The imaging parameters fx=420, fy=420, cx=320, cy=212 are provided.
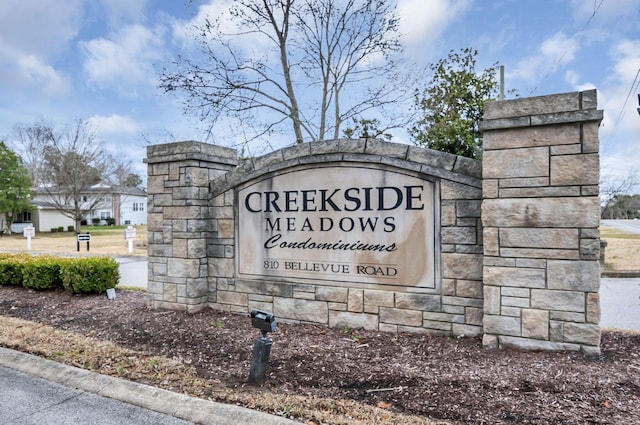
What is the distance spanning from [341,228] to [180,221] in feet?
7.72

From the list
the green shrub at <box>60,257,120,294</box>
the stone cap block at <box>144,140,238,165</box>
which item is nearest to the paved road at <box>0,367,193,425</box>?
the stone cap block at <box>144,140,238,165</box>

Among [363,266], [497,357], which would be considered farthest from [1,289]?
[497,357]

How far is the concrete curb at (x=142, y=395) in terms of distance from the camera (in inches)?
115

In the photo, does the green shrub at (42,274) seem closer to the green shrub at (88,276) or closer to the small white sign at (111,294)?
the green shrub at (88,276)

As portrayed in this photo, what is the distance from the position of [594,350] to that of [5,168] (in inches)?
1503

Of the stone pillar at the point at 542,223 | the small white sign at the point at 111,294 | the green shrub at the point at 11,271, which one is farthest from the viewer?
the green shrub at the point at 11,271

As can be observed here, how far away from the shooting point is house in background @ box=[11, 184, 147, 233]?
119 feet

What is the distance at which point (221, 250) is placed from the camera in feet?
19.1

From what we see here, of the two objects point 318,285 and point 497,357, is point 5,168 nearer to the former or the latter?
point 318,285

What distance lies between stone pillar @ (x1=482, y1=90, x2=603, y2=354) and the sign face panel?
687 mm

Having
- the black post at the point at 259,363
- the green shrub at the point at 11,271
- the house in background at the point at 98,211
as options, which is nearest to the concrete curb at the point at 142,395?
the black post at the point at 259,363

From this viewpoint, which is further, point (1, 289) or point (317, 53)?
point (317, 53)

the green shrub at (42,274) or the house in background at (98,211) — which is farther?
the house in background at (98,211)

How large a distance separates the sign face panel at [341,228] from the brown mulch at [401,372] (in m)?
0.69
